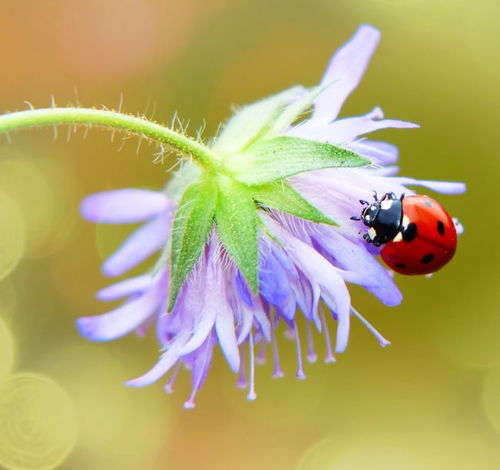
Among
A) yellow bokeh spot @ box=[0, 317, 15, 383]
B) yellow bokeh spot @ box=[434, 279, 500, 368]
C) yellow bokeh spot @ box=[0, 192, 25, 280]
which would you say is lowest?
yellow bokeh spot @ box=[434, 279, 500, 368]

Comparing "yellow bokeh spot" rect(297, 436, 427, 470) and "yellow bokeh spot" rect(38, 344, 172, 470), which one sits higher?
"yellow bokeh spot" rect(38, 344, 172, 470)

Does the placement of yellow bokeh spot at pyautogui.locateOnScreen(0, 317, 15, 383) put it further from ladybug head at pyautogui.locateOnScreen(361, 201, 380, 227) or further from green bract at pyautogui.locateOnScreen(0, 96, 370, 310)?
ladybug head at pyautogui.locateOnScreen(361, 201, 380, 227)

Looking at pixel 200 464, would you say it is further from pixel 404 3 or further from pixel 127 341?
pixel 404 3

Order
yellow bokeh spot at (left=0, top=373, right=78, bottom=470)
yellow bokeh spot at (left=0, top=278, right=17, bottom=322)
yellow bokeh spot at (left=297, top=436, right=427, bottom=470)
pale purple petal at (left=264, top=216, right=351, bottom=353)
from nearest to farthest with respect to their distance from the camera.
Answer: pale purple petal at (left=264, top=216, right=351, bottom=353)
yellow bokeh spot at (left=0, top=373, right=78, bottom=470)
yellow bokeh spot at (left=297, top=436, right=427, bottom=470)
yellow bokeh spot at (left=0, top=278, right=17, bottom=322)

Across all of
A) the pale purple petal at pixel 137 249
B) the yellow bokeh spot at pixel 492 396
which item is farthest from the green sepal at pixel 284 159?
the yellow bokeh spot at pixel 492 396

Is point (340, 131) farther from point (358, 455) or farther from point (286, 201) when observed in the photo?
point (358, 455)

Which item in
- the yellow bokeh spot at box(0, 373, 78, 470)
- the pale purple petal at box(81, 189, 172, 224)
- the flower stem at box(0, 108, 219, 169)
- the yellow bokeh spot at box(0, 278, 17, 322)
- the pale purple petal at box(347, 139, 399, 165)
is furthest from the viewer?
the yellow bokeh spot at box(0, 278, 17, 322)

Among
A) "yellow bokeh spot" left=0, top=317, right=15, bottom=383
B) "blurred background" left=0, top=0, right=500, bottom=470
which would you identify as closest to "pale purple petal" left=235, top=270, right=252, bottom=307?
"blurred background" left=0, top=0, right=500, bottom=470
